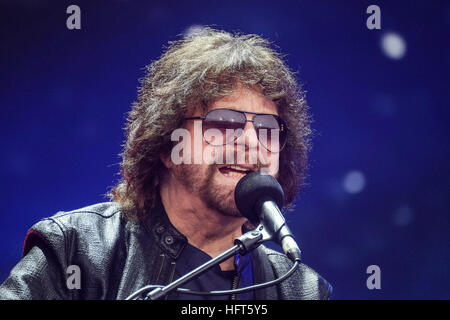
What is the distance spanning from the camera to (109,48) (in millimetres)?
2654

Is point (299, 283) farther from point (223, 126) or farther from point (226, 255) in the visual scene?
point (226, 255)

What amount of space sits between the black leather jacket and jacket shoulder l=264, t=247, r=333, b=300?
0.04 m

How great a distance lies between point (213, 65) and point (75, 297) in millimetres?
1105

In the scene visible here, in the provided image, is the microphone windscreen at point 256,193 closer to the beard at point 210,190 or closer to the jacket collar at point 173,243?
the beard at point 210,190

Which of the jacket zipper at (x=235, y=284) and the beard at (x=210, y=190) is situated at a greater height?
the beard at (x=210, y=190)

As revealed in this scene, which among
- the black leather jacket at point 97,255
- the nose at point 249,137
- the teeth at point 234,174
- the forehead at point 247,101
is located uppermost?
the forehead at point 247,101

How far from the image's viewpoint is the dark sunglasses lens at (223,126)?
1.87 metres

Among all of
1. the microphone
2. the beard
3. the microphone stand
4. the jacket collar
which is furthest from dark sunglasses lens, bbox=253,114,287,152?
the microphone stand

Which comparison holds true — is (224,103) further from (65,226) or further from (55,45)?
(55,45)

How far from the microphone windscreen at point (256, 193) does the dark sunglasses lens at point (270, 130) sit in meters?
0.41

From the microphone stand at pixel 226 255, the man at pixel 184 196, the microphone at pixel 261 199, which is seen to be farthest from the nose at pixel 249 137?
the microphone stand at pixel 226 255

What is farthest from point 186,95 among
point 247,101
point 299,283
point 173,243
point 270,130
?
point 299,283

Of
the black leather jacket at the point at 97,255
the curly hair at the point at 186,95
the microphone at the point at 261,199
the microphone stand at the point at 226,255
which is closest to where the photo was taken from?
the microphone stand at the point at 226,255
